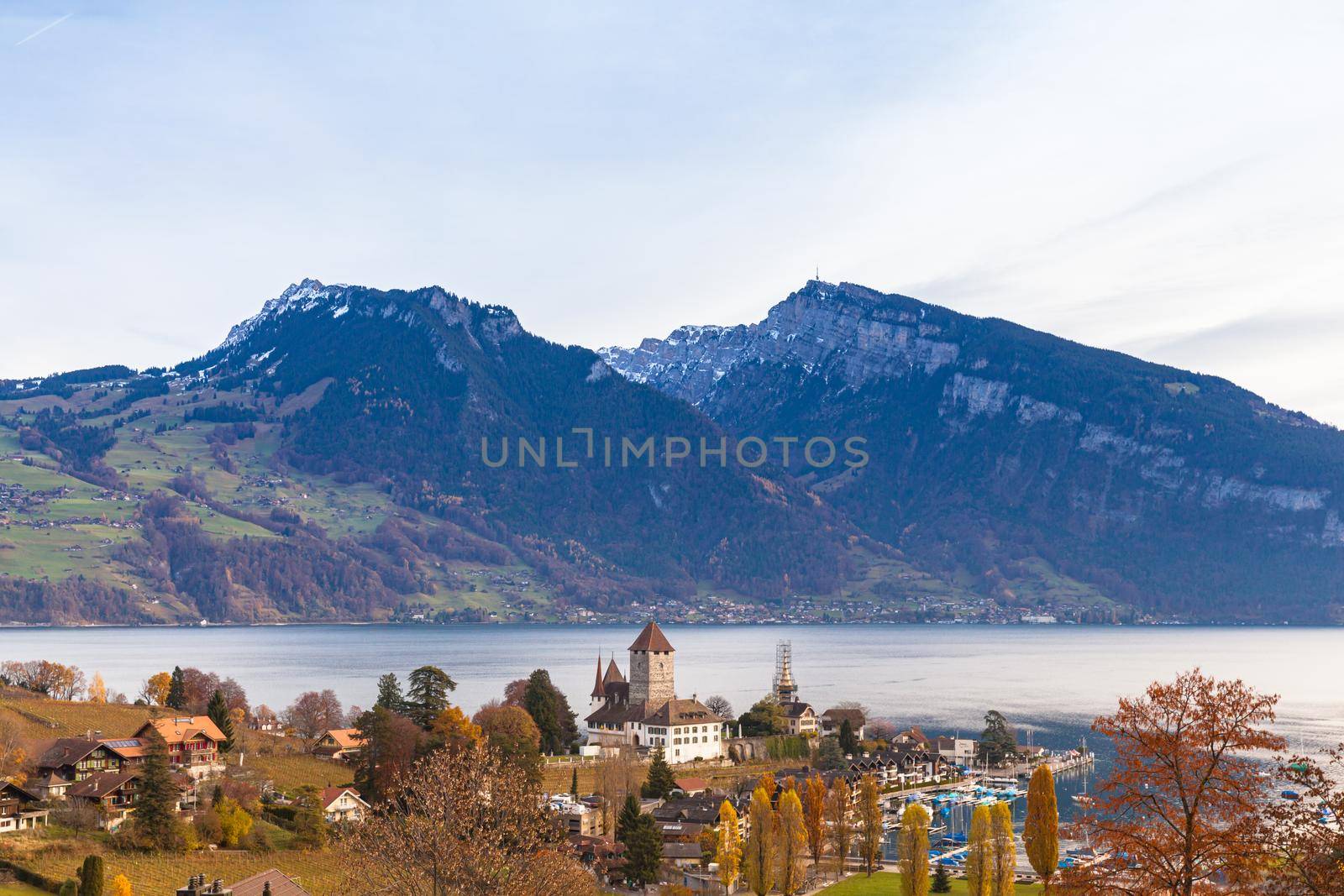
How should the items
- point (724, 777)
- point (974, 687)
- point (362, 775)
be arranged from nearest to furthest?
point (362, 775) → point (724, 777) → point (974, 687)

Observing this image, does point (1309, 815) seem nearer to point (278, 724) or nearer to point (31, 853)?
point (31, 853)

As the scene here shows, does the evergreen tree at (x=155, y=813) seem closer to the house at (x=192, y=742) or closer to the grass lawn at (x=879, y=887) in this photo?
the house at (x=192, y=742)

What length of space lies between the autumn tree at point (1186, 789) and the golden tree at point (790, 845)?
33.7 meters

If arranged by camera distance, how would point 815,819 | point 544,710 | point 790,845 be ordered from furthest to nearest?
point 544,710 < point 815,819 < point 790,845

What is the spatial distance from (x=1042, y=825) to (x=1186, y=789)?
37.7 meters

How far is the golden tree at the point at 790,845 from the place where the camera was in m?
52.5

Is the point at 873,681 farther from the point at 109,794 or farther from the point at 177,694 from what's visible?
the point at 109,794

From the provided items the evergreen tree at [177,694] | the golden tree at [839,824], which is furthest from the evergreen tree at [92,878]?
the evergreen tree at [177,694]

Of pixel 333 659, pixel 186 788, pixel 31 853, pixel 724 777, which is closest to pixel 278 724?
pixel 724 777

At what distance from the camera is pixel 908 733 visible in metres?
99.9

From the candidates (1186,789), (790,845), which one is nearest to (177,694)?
(790,845)

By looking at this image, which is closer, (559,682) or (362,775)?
(362,775)

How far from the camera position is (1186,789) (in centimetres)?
1952

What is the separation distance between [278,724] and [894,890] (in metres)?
54.6
